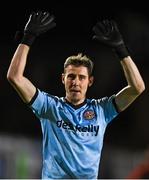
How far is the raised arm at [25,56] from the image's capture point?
1175 millimetres

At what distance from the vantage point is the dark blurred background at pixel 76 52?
1800mm

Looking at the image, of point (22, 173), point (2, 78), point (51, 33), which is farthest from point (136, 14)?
point (22, 173)

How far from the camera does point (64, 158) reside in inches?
47.7

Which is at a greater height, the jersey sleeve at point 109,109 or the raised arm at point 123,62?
the raised arm at point 123,62

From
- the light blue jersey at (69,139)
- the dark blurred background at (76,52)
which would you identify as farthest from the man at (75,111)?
the dark blurred background at (76,52)

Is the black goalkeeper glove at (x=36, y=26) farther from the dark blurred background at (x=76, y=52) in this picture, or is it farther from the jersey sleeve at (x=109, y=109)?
the dark blurred background at (x=76, y=52)

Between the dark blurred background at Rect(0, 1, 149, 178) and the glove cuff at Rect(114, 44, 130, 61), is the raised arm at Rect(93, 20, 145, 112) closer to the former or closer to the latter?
the glove cuff at Rect(114, 44, 130, 61)

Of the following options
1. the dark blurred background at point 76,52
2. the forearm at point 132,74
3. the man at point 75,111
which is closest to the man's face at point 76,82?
the man at point 75,111

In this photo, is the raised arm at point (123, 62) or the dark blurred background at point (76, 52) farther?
the dark blurred background at point (76, 52)

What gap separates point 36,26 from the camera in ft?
4.03

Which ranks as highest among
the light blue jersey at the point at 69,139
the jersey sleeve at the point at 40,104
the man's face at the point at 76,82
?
the man's face at the point at 76,82

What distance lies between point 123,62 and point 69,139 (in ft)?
0.82

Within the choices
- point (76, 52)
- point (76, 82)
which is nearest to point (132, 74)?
point (76, 82)

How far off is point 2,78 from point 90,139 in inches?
30.5
